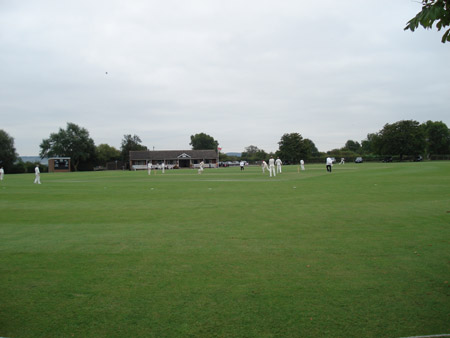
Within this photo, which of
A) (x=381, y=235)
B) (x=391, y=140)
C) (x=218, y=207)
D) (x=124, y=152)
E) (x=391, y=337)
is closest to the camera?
(x=391, y=337)

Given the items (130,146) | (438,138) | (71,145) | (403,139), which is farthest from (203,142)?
(438,138)

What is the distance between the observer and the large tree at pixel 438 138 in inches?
5202

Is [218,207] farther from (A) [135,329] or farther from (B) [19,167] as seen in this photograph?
(B) [19,167]

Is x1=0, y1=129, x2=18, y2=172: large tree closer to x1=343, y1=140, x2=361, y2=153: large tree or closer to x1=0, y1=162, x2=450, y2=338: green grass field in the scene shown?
x1=0, y1=162, x2=450, y2=338: green grass field

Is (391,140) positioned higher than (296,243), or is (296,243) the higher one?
(391,140)

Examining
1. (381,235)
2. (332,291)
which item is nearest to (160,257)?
(332,291)

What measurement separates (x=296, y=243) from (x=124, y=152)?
4806 inches

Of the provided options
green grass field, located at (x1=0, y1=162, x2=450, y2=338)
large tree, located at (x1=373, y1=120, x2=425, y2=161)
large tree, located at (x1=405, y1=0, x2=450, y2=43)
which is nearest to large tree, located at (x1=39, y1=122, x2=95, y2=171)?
large tree, located at (x1=373, y1=120, x2=425, y2=161)

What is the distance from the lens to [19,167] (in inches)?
3620

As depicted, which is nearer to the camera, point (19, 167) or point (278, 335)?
point (278, 335)

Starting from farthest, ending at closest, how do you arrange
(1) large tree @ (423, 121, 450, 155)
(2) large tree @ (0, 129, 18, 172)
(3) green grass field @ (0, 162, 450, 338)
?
(1) large tree @ (423, 121, 450, 155)
(2) large tree @ (0, 129, 18, 172)
(3) green grass field @ (0, 162, 450, 338)

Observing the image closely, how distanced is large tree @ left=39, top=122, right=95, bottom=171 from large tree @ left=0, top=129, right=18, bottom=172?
44.4 feet

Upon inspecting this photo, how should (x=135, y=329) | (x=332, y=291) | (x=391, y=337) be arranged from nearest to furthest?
(x=391, y=337)
(x=135, y=329)
(x=332, y=291)

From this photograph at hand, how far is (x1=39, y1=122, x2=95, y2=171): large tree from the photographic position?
4245 inches
